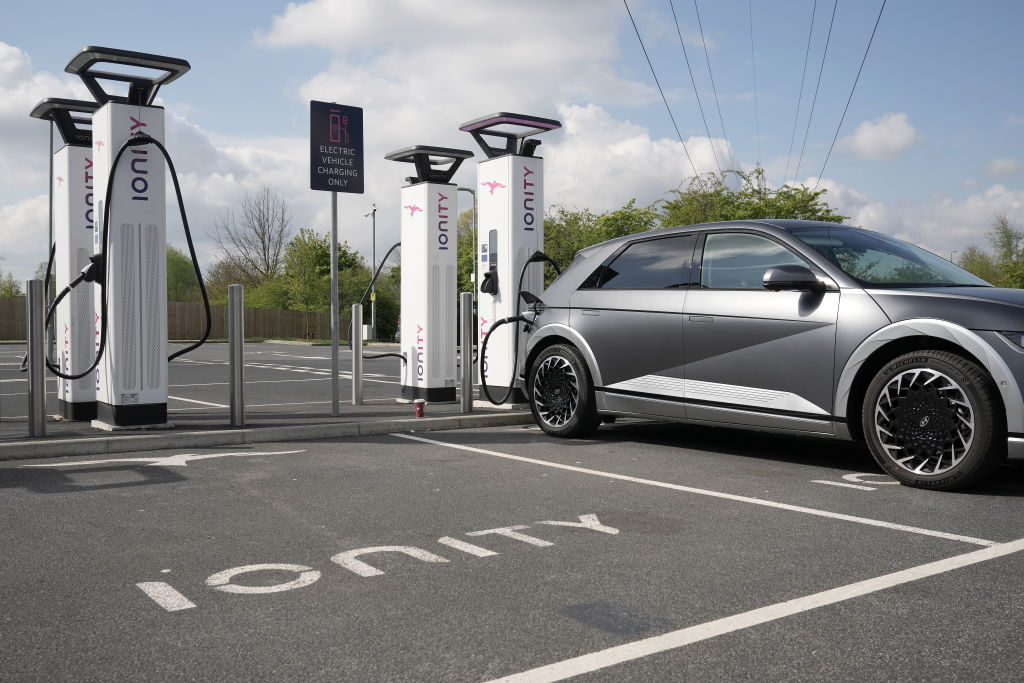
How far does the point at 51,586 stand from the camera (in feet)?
11.8

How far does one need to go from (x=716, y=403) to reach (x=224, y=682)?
4.59m

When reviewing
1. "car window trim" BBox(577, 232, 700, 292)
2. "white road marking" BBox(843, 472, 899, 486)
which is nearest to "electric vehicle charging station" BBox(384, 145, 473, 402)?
"car window trim" BBox(577, 232, 700, 292)

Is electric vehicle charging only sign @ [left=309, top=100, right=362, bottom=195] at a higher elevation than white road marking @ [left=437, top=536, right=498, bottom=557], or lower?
higher

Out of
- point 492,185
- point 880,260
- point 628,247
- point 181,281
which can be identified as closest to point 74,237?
point 492,185

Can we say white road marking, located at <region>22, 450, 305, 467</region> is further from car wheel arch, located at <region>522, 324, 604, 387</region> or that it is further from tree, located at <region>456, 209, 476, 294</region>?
tree, located at <region>456, 209, 476, 294</region>

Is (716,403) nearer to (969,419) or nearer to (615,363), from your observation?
(615,363)

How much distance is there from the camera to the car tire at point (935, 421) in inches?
203

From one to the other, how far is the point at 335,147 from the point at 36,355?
347cm

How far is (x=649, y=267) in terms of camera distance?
7.32m

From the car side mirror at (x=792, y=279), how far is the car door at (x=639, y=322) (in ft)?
3.25

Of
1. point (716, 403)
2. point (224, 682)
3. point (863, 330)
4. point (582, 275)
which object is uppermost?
point (582, 275)

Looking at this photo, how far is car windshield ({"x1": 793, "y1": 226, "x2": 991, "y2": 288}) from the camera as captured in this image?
6039 mm

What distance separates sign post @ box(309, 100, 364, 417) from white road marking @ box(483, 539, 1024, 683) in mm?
6413

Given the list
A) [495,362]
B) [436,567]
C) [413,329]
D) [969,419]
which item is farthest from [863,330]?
[413,329]
